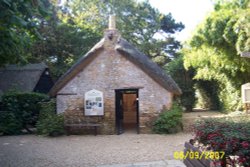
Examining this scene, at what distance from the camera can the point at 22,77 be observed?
68.9 feet

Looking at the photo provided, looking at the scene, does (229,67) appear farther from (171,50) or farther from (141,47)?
(171,50)

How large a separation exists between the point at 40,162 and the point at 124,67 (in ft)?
21.5

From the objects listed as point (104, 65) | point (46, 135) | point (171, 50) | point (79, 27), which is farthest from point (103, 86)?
point (171, 50)

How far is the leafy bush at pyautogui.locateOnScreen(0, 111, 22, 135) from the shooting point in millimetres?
14344

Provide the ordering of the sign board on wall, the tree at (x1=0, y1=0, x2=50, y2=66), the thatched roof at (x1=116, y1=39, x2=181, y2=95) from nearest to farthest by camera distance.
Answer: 1. the tree at (x1=0, y1=0, x2=50, y2=66)
2. the thatched roof at (x1=116, y1=39, x2=181, y2=95)
3. the sign board on wall

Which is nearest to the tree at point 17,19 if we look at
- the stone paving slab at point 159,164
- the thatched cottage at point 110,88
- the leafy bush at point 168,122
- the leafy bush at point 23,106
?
the stone paving slab at point 159,164

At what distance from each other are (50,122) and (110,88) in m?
3.09

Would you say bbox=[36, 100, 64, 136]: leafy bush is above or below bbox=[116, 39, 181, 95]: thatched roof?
below

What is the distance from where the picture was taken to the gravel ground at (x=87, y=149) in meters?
8.31

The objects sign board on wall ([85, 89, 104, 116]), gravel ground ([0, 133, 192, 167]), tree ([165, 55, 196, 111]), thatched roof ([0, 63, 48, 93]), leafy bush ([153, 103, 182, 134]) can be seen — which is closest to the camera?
gravel ground ([0, 133, 192, 167])

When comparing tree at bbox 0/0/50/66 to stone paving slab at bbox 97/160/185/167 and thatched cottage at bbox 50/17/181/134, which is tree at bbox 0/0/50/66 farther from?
thatched cottage at bbox 50/17/181/134

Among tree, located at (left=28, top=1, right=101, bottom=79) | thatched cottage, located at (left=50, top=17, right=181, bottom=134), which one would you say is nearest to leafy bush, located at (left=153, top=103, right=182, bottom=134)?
thatched cottage, located at (left=50, top=17, right=181, bottom=134)

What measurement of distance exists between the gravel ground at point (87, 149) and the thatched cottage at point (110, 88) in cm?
103

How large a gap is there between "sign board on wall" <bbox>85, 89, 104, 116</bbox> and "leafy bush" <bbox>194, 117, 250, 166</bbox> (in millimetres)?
8091
